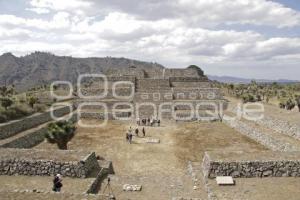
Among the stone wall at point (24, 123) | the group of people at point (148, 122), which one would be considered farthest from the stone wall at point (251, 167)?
the group of people at point (148, 122)

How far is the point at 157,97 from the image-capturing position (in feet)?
130

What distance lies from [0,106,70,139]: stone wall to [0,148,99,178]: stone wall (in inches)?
289

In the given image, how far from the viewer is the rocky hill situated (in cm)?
15477

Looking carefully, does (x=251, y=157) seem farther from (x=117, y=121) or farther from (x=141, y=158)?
(x=117, y=121)

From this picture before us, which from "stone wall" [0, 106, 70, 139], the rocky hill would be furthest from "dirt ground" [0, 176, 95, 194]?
the rocky hill

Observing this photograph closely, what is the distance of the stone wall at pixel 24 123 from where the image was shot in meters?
23.1

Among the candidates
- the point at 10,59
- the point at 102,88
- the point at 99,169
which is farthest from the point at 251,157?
the point at 10,59

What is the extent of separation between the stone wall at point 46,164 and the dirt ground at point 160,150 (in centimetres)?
131

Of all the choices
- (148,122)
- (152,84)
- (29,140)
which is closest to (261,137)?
(148,122)

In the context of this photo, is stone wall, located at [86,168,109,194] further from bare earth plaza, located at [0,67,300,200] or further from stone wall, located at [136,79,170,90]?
stone wall, located at [136,79,170,90]

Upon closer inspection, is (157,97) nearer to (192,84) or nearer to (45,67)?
(192,84)

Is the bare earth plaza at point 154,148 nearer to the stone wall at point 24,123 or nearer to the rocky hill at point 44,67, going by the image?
the stone wall at point 24,123

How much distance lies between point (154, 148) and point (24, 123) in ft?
31.9

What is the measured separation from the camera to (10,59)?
176m
